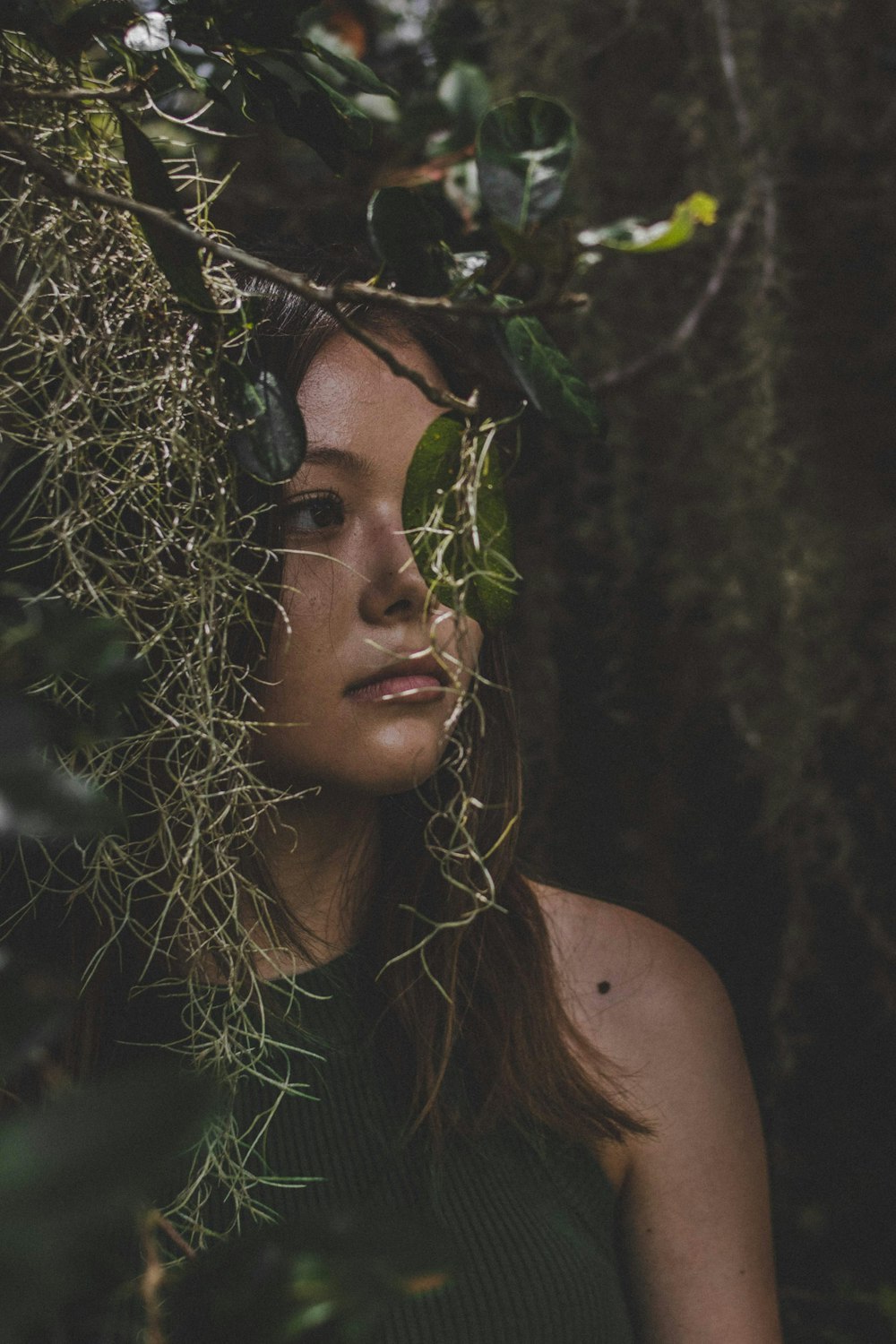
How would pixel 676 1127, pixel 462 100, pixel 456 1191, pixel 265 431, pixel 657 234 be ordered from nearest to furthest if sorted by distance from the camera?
pixel 657 234, pixel 265 431, pixel 456 1191, pixel 676 1127, pixel 462 100

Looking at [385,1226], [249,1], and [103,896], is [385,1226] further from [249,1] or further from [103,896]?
[103,896]

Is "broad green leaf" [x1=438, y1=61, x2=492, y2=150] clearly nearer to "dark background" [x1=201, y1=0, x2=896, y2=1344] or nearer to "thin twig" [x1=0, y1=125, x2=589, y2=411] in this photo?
"dark background" [x1=201, y1=0, x2=896, y2=1344]

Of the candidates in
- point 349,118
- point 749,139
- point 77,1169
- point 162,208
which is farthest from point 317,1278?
point 749,139

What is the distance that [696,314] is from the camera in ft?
4.59

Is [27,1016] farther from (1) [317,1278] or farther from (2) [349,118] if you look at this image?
(2) [349,118]

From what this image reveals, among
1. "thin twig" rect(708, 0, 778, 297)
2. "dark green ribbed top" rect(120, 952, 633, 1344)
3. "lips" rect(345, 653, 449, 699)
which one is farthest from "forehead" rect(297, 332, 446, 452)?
"thin twig" rect(708, 0, 778, 297)

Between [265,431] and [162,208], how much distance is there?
0.12m

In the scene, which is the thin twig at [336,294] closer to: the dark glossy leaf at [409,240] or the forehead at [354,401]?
the dark glossy leaf at [409,240]

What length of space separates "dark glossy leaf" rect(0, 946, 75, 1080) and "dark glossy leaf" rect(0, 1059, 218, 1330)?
0.02m

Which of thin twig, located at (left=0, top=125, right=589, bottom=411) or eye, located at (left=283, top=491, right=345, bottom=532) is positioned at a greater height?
thin twig, located at (left=0, top=125, right=589, bottom=411)

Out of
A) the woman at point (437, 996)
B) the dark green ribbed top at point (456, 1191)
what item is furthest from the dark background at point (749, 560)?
the dark green ribbed top at point (456, 1191)

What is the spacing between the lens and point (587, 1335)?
0.91m

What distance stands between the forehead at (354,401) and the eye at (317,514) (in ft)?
0.14

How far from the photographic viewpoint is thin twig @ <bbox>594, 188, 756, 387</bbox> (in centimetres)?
139
